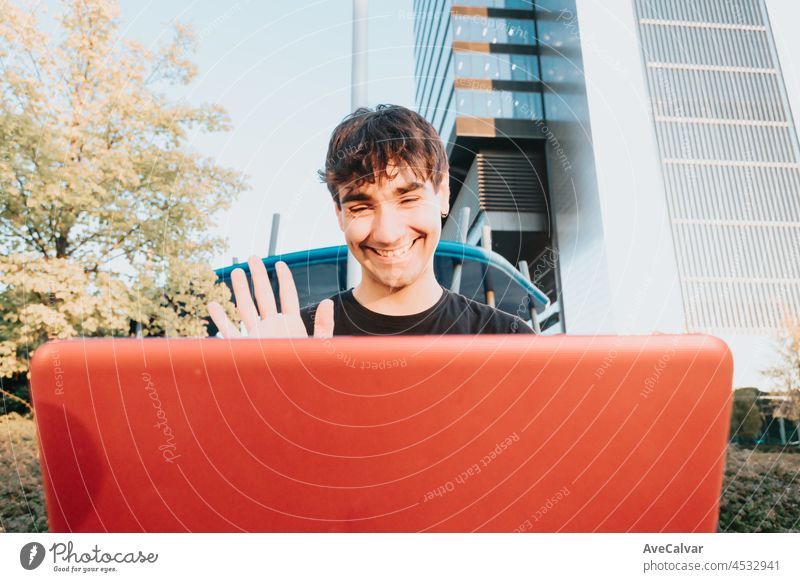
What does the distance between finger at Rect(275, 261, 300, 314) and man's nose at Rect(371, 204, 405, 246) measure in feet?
1.09

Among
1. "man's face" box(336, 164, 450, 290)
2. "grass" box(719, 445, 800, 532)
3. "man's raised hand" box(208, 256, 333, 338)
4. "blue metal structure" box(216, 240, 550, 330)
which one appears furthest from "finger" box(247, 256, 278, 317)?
"grass" box(719, 445, 800, 532)

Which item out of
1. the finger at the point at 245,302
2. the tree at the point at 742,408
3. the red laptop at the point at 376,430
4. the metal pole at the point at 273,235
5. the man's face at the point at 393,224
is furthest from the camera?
the metal pole at the point at 273,235

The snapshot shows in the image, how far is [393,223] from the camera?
58.4 inches

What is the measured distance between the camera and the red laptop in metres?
0.62

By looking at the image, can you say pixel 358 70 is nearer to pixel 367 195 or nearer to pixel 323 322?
pixel 367 195

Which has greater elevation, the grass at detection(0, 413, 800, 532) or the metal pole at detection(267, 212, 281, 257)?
the metal pole at detection(267, 212, 281, 257)

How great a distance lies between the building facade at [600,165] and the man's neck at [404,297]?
343 inches

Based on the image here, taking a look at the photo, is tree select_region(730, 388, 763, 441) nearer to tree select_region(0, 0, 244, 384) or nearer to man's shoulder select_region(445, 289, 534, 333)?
man's shoulder select_region(445, 289, 534, 333)

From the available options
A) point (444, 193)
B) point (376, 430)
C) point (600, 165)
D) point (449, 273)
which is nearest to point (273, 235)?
point (449, 273)

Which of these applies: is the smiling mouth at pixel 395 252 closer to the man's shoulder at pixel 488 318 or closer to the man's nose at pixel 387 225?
the man's nose at pixel 387 225

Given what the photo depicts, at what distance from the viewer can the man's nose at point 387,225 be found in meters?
1.44

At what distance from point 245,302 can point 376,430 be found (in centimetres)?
56

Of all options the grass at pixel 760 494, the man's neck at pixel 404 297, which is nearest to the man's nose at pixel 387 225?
the man's neck at pixel 404 297
